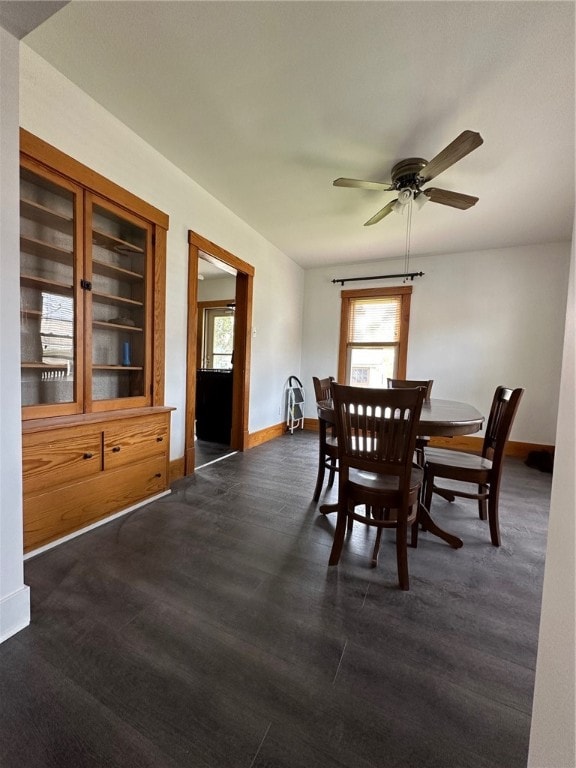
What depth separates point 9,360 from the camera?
1.14m

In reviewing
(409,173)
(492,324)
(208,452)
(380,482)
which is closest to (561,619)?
(380,482)

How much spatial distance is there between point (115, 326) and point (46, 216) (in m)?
0.77

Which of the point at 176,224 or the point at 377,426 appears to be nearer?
the point at 377,426

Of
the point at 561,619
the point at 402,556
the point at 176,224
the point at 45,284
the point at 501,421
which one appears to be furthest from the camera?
the point at 176,224

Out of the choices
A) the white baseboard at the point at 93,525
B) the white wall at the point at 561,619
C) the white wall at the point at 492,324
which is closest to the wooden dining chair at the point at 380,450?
the white wall at the point at 561,619

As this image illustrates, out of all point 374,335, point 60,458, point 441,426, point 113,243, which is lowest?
point 60,458

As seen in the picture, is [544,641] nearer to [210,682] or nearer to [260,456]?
[210,682]

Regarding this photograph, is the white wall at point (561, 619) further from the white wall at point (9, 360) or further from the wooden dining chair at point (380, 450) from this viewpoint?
the white wall at point (9, 360)

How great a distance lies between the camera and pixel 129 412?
219cm

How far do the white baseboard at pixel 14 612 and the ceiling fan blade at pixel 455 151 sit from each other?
302 centimetres

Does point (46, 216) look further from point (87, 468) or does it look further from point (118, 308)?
point (87, 468)

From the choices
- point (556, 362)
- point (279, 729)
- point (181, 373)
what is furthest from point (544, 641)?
point (556, 362)

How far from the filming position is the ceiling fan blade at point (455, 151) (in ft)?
5.45

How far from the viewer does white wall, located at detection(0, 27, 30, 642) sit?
110 centimetres
